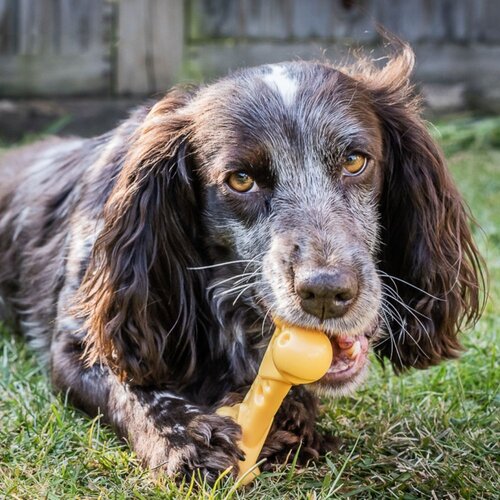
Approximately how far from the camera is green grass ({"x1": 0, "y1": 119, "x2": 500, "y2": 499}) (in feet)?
9.09

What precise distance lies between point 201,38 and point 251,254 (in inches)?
206

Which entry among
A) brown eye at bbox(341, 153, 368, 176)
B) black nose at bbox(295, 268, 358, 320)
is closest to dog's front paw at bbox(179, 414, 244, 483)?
black nose at bbox(295, 268, 358, 320)

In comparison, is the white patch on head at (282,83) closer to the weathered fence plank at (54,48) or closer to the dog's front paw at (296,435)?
the dog's front paw at (296,435)

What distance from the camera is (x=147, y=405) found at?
3096 mm

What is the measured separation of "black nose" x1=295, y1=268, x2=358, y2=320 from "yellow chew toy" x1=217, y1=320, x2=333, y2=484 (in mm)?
84

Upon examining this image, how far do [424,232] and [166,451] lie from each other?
107cm

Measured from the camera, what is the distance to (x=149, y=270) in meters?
3.21

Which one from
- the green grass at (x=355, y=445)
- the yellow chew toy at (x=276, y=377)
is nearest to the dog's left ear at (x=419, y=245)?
the green grass at (x=355, y=445)

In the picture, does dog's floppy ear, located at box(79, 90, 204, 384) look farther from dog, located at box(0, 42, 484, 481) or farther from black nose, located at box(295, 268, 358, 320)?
black nose, located at box(295, 268, 358, 320)

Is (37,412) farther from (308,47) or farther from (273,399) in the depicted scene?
(308,47)

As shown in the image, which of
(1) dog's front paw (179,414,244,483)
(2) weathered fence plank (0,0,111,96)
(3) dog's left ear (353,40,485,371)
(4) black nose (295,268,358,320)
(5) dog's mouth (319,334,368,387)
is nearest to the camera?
(4) black nose (295,268,358,320)

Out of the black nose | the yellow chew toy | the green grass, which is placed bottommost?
the green grass

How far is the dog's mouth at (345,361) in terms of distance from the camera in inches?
115

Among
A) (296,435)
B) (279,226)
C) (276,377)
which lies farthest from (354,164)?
(296,435)
